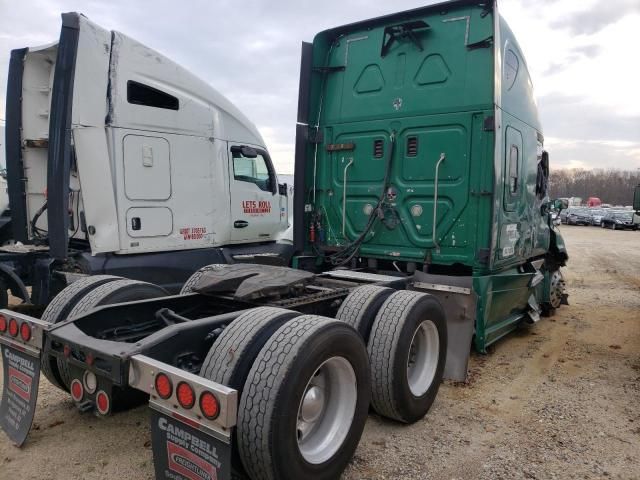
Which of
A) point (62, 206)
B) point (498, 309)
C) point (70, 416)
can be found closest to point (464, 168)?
point (498, 309)

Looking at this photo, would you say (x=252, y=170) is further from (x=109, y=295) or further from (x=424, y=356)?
(x=424, y=356)

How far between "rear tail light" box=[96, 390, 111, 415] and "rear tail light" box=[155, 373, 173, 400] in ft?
1.52

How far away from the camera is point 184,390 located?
2.22m

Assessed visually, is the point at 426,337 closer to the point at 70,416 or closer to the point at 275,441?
the point at 275,441

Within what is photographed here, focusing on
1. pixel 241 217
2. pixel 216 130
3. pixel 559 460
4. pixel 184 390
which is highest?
pixel 216 130

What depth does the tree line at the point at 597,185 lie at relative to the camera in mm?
79750

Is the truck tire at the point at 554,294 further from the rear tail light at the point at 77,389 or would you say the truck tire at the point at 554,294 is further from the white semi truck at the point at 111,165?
the rear tail light at the point at 77,389

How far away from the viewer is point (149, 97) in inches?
254

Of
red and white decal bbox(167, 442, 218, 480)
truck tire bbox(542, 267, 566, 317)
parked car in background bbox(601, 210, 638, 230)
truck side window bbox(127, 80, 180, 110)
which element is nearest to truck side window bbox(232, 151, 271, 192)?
truck side window bbox(127, 80, 180, 110)

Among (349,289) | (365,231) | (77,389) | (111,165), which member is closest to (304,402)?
(77,389)

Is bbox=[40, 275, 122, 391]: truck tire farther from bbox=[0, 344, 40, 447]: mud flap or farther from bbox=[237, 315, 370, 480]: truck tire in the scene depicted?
bbox=[237, 315, 370, 480]: truck tire

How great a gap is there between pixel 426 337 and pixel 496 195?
171 centimetres

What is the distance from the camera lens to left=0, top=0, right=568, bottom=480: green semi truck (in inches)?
94.5

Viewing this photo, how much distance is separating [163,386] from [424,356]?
228 centimetres
